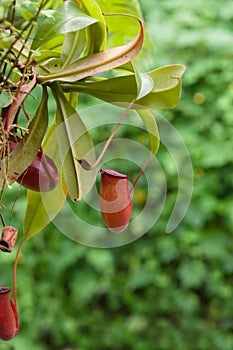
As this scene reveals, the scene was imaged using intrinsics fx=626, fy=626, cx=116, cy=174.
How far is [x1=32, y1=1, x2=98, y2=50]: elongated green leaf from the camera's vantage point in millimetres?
599

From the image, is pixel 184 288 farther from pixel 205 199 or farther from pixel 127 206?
pixel 127 206

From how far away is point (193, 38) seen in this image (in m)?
2.30

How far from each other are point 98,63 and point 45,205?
185 millimetres

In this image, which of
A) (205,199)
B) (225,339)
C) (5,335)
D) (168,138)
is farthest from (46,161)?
(225,339)

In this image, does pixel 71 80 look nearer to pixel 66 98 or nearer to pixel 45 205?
pixel 66 98

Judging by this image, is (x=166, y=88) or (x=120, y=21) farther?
(x=120, y=21)

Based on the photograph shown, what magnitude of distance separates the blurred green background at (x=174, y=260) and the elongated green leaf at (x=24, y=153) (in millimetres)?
1620

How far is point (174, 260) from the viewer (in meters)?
2.36

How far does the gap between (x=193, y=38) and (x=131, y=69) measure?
5.68ft

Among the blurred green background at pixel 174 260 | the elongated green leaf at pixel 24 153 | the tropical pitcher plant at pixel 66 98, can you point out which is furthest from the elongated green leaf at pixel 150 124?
the blurred green background at pixel 174 260

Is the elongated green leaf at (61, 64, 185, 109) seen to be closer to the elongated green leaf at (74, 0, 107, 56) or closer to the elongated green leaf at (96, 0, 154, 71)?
the elongated green leaf at (74, 0, 107, 56)

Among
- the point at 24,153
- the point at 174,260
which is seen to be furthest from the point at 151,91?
the point at 174,260

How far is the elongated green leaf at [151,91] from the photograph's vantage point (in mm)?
610

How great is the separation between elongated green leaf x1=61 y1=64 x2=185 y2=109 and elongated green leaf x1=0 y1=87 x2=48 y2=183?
2.3 inches
